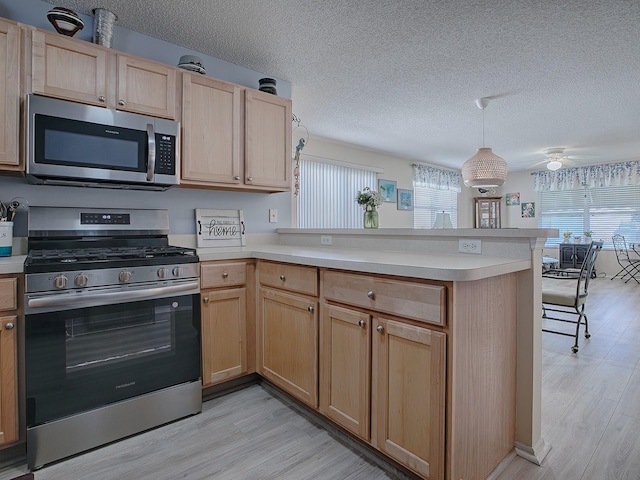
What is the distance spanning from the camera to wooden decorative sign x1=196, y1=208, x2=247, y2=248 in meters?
2.60

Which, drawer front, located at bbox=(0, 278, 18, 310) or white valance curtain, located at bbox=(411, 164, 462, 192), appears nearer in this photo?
drawer front, located at bbox=(0, 278, 18, 310)

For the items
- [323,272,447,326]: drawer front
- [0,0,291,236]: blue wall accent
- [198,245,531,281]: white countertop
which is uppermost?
[0,0,291,236]: blue wall accent

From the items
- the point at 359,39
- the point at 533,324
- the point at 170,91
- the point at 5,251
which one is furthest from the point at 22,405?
the point at 359,39

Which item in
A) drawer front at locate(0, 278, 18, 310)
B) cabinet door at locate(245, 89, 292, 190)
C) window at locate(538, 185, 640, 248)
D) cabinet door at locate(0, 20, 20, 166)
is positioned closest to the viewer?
drawer front at locate(0, 278, 18, 310)

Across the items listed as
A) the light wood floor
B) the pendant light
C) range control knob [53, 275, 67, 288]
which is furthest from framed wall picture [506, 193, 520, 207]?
range control knob [53, 275, 67, 288]

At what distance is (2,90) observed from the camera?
1.74 metres

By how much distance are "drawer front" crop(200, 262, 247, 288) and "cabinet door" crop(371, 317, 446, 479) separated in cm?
105

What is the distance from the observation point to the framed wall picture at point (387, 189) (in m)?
6.24

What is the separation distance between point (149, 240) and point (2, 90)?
3.41 feet

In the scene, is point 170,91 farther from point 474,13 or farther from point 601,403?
point 601,403

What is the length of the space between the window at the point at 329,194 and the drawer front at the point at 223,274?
8.88ft

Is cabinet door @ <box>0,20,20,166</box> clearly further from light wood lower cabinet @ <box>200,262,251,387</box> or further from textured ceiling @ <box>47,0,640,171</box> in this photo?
light wood lower cabinet @ <box>200,262,251,387</box>

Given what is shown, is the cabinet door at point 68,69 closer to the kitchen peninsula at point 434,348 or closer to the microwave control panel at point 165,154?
the microwave control panel at point 165,154

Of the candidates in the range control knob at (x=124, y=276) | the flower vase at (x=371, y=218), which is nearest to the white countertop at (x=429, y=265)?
the range control knob at (x=124, y=276)
